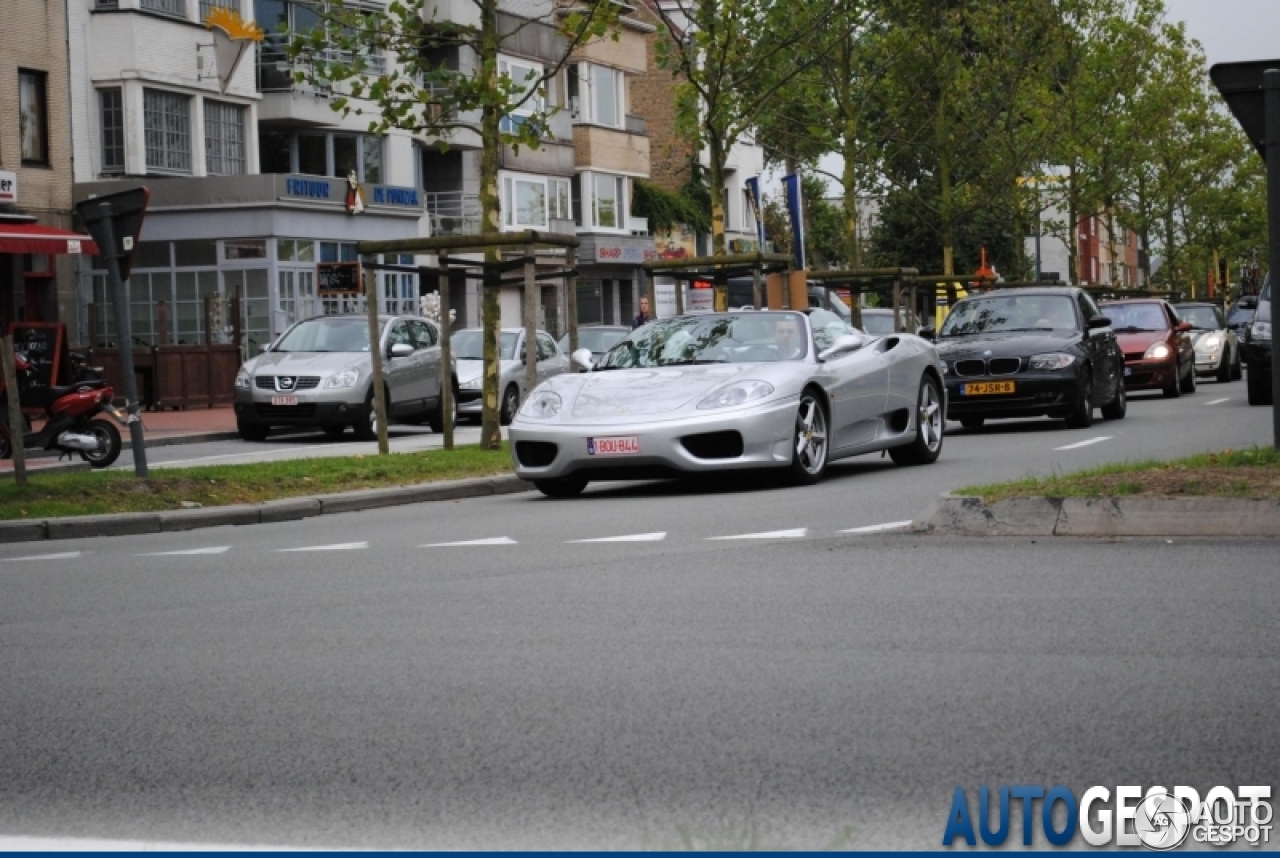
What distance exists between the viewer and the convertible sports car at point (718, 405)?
611 inches

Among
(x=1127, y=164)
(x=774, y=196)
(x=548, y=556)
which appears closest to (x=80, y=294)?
(x=1127, y=164)

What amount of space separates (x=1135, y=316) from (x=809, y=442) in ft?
63.4

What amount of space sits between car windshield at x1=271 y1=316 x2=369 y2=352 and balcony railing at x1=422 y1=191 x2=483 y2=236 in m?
29.1

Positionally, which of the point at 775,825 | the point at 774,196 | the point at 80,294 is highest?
the point at 774,196

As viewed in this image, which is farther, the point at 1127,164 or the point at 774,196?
the point at 774,196

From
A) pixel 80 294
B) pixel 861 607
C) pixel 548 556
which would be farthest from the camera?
pixel 80 294

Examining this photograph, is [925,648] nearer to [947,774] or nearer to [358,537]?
[947,774]

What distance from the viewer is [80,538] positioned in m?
15.1

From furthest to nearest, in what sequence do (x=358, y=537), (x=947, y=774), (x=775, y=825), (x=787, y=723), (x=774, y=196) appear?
(x=774, y=196) < (x=358, y=537) < (x=787, y=723) < (x=947, y=774) < (x=775, y=825)

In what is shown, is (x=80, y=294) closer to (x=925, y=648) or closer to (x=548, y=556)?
(x=548, y=556)

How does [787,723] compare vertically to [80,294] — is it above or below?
below

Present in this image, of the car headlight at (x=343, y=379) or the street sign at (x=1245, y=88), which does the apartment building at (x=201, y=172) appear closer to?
the car headlight at (x=343, y=379)

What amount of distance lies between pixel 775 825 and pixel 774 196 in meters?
93.1

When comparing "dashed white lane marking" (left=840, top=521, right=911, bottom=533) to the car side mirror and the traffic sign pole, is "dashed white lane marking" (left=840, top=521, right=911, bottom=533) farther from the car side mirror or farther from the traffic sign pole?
the car side mirror
